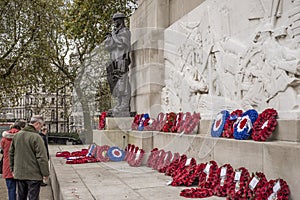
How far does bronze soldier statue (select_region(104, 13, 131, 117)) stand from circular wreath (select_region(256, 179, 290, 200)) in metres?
6.41

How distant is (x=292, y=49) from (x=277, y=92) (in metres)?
0.64

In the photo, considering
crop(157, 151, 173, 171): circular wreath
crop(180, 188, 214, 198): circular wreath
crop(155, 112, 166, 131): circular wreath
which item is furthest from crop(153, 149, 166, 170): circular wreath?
crop(180, 188, 214, 198): circular wreath

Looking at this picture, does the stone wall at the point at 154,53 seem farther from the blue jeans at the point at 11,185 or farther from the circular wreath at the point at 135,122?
the blue jeans at the point at 11,185

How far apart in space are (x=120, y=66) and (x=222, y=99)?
14.6 ft

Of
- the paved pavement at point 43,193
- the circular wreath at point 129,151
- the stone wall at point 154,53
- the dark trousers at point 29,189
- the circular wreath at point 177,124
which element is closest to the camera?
the dark trousers at point 29,189

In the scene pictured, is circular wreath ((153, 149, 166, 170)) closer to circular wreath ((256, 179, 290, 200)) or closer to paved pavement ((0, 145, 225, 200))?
paved pavement ((0, 145, 225, 200))

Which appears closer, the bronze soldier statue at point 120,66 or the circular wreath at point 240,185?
the circular wreath at point 240,185

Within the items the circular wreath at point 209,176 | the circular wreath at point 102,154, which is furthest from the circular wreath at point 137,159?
the circular wreath at point 209,176

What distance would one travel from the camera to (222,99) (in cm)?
652

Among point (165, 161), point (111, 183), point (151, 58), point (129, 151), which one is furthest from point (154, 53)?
point (111, 183)

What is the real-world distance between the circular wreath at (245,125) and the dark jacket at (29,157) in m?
2.83

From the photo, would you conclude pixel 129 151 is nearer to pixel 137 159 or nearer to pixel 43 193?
pixel 137 159

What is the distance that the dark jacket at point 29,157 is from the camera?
498 cm

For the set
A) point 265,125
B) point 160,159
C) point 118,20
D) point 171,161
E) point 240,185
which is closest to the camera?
point 240,185
